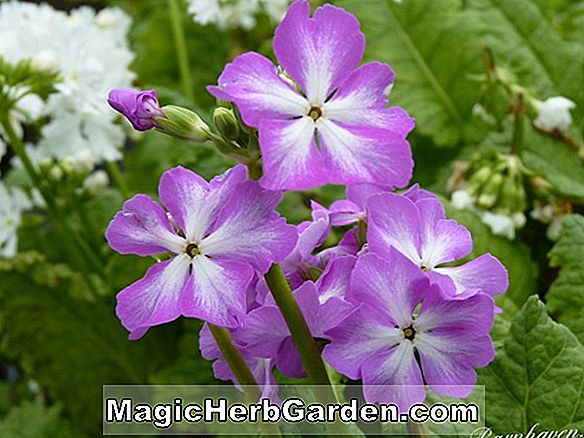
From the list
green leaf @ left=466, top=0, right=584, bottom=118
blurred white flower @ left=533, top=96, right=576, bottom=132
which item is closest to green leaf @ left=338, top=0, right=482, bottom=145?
green leaf @ left=466, top=0, right=584, bottom=118

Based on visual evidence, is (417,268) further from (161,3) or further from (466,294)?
(161,3)

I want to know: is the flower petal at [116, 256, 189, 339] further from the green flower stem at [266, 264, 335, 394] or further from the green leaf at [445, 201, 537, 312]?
the green leaf at [445, 201, 537, 312]

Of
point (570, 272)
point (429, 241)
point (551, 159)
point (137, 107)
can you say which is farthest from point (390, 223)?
point (551, 159)

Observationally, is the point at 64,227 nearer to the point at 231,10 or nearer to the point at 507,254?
the point at 231,10

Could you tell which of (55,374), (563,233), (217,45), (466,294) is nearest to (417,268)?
(466,294)

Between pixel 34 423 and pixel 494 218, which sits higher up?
pixel 494 218

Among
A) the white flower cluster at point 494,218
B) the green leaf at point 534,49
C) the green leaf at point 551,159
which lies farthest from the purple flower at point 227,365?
the green leaf at point 534,49
